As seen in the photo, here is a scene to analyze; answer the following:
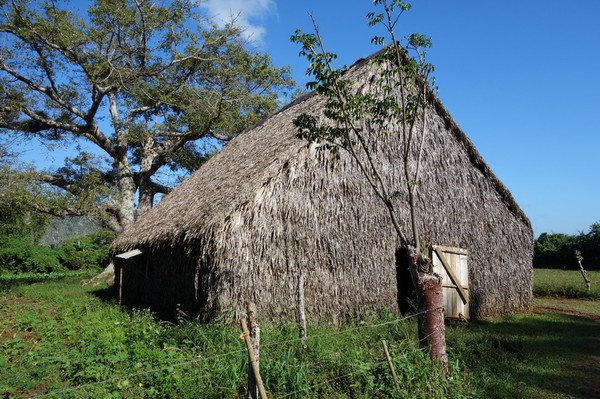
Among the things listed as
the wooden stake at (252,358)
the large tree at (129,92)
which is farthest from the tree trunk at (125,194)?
the wooden stake at (252,358)

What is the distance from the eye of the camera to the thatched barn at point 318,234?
24.2ft

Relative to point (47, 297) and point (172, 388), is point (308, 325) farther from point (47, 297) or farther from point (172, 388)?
point (47, 297)

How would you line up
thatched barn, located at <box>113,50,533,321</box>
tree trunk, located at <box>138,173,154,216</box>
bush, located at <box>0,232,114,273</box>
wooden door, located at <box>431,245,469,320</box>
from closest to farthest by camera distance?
thatched barn, located at <box>113,50,533,321</box>, wooden door, located at <box>431,245,469,320</box>, tree trunk, located at <box>138,173,154,216</box>, bush, located at <box>0,232,114,273</box>

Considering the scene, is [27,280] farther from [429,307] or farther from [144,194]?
[429,307]

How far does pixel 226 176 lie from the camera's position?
31.5 feet

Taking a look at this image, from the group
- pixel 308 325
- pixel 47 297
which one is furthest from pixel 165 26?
pixel 308 325

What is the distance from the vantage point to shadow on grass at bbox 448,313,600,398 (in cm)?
550

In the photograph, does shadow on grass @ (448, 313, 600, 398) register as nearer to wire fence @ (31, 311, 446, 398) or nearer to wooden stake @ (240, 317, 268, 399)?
wire fence @ (31, 311, 446, 398)

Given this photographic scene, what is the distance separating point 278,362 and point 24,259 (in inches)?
1063

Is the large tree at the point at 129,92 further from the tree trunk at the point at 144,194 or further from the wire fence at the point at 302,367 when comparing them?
the wire fence at the point at 302,367

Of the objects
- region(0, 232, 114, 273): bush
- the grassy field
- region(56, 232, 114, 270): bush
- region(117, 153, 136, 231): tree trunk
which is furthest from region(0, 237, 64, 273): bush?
the grassy field

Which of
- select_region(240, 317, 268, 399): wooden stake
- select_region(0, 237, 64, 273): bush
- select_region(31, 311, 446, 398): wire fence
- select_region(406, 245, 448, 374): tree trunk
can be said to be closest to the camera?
select_region(240, 317, 268, 399): wooden stake

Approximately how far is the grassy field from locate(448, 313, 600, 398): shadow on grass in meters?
0.02

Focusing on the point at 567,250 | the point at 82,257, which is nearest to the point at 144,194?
the point at 82,257
